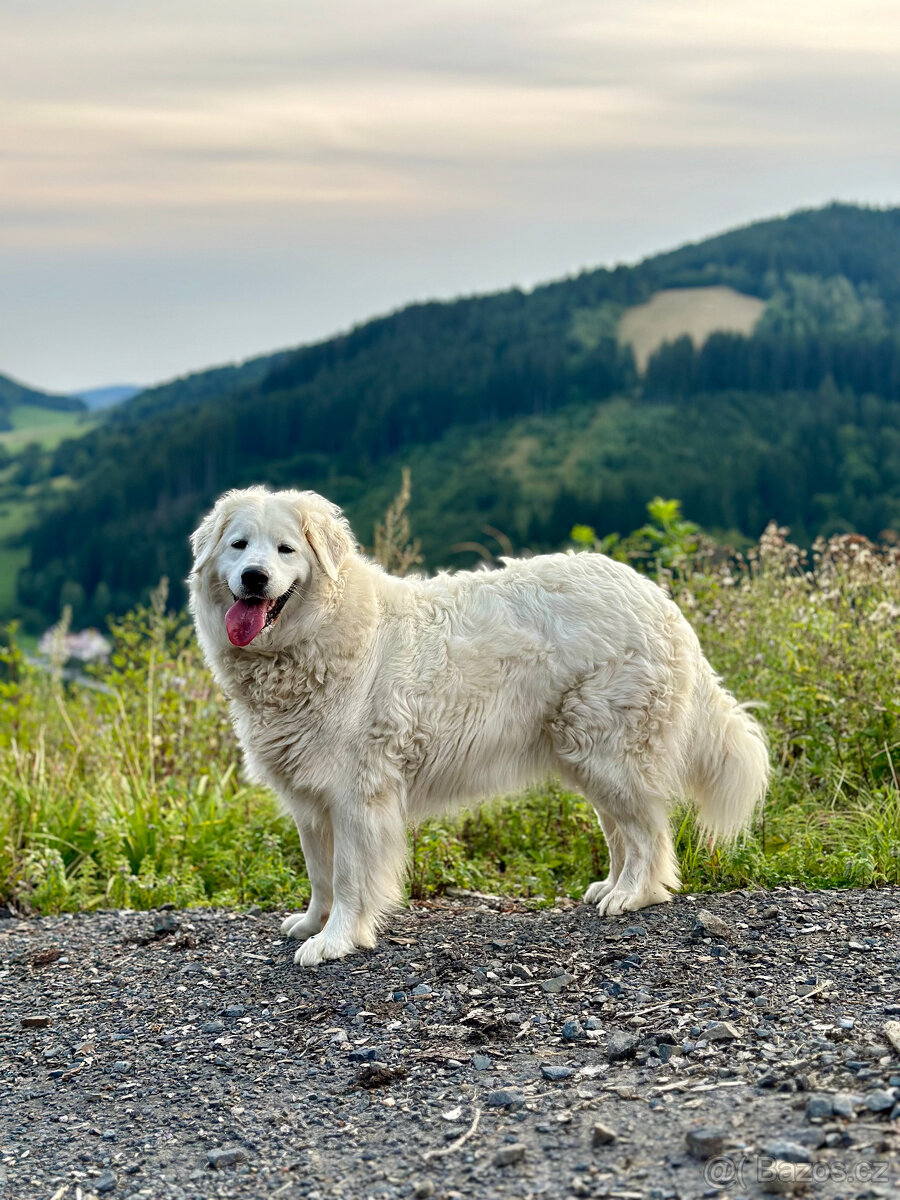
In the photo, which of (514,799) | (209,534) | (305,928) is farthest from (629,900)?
(209,534)

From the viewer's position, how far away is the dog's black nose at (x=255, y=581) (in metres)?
4.64

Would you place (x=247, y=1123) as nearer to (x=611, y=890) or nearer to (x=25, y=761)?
(x=611, y=890)

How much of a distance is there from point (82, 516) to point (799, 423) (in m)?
61.3

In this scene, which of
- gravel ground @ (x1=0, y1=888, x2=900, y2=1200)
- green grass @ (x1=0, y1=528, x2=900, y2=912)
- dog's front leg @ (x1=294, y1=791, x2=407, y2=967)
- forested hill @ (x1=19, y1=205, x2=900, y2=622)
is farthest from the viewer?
forested hill @ (x1=19, y1=205, x2=900, y2=622)

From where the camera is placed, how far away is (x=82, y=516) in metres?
96.5

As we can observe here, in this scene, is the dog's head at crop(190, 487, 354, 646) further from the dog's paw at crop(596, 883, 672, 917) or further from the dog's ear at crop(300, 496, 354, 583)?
the dog's paw at crop(596, 883, 672, 917)

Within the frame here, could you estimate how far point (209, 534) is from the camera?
4980mm

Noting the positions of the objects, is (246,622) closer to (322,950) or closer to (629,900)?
(322,950)

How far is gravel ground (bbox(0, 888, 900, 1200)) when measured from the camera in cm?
310

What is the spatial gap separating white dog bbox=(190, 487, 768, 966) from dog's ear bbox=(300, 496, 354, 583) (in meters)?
0.01

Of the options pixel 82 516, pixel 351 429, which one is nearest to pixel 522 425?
pixel 351 429

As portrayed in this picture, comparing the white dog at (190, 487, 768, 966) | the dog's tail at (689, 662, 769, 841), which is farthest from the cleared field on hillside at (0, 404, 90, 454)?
the dog's tail at (689, 662, 769, 841)

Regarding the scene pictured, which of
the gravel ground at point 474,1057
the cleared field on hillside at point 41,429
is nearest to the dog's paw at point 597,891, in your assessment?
the gravel ground at point 474,1057

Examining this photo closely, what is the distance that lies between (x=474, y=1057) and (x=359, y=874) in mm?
1267
